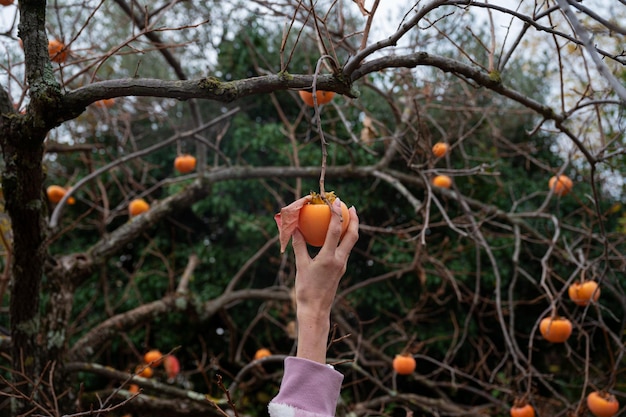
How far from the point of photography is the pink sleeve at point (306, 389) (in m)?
0.86

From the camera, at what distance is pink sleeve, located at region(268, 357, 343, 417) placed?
0.86m

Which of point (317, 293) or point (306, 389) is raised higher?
point (317, 293)

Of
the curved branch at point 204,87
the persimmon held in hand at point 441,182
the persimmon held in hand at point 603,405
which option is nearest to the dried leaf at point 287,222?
the curved branch at point 204,87

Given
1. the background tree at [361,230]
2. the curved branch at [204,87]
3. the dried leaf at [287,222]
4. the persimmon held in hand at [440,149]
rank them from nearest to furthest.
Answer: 1. the dried leaf at [287,222]
2. the curved branch at [204,87]
3. the persimmon held in hand at [440,149]
4. the background tree at [361,230]

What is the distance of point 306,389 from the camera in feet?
2.84

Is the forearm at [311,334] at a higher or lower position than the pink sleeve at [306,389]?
higher

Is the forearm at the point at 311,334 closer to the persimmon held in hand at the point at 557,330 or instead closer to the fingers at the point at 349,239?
the fingers at the point at 349,239

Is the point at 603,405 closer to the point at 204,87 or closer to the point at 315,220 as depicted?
the point at 315,220

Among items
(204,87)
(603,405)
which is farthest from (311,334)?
(603,405)

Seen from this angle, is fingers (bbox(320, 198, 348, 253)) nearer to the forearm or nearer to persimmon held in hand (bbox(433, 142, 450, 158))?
the forearm

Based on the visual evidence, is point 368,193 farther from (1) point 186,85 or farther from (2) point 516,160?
(1) point 186,85

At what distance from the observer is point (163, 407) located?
2703mm

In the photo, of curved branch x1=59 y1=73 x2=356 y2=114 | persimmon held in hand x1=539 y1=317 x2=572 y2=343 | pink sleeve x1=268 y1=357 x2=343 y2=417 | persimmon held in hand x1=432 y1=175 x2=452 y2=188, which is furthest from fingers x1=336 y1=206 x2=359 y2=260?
persimmon held in hand x1=432 y1=175 x2=452 y2=188

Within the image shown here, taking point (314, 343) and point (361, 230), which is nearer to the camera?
point (314, 343)
